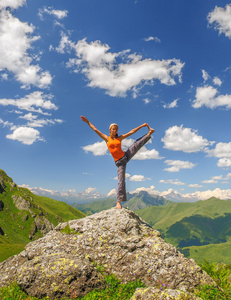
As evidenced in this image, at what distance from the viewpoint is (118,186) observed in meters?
12.4

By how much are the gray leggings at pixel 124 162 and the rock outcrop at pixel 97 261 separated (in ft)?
4.35

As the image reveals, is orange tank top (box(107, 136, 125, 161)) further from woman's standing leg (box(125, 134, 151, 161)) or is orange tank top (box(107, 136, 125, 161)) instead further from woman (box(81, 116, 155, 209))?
woman's standing leg (box(125, 134, 151, 161))

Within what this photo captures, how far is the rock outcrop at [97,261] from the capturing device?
25.4 feet

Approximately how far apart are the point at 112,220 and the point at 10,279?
5.82 m

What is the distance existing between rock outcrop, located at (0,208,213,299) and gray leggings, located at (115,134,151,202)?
4.35 ft

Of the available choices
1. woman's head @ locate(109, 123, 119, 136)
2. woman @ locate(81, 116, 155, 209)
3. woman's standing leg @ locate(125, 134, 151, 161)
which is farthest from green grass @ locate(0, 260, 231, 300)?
woman's head @ locate(109, 123, 119, 136)

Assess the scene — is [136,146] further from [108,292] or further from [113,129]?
[108,292]

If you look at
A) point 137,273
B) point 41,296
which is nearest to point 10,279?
point 41,296

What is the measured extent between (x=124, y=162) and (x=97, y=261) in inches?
235

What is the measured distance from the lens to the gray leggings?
40.4 ft

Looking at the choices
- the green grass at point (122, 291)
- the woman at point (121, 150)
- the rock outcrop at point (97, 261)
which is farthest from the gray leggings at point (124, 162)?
the green grass at point (122, 291)

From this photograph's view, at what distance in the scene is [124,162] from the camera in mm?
12531

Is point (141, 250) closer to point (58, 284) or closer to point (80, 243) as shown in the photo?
point (80, 243)

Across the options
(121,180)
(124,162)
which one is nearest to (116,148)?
(124,162)
